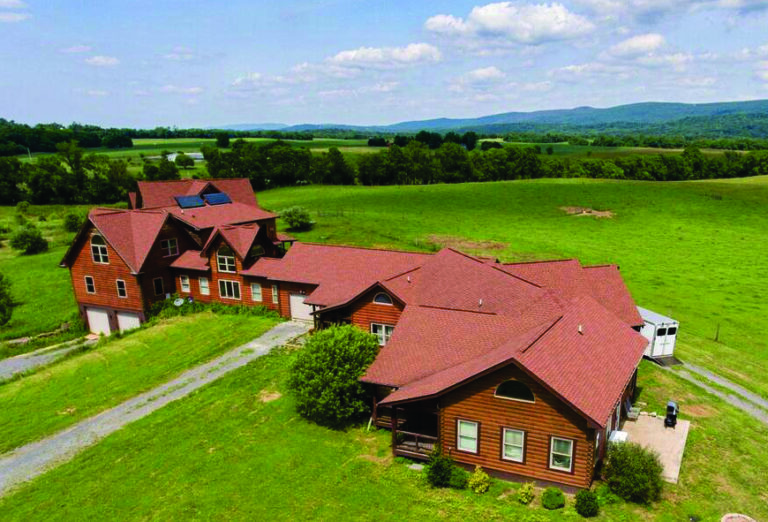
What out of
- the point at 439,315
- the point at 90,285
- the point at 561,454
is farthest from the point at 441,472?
the point at 90,285

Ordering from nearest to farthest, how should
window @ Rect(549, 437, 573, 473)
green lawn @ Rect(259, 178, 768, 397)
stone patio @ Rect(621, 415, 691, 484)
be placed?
window @ Rect(549, 437, 573, 473)
stone patio @ Rect(621, 415, 691, 484)
green lawn @ Rect(259, 178, 768, 397)

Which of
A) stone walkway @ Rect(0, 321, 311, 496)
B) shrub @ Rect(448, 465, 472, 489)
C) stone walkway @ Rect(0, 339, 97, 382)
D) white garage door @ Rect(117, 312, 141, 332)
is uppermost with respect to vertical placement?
shrub @ Rect(448, 465, 472, 489)

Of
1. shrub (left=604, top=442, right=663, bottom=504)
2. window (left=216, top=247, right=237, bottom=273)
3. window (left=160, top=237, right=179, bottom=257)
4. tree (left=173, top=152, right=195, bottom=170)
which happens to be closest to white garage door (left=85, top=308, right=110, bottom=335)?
window (left=160, top=237, right=179, bottom=257)

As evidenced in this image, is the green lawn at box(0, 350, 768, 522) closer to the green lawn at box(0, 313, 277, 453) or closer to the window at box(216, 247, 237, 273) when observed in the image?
→ the green lawn at box(0, 313, 277, 453)

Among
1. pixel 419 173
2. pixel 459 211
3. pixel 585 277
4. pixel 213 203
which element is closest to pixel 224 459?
pixel 585 277

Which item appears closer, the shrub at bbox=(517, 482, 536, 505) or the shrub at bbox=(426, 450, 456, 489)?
the shrub at bbox=(517, 482, 536, 505)

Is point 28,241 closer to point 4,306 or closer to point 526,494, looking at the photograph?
point 4,306
